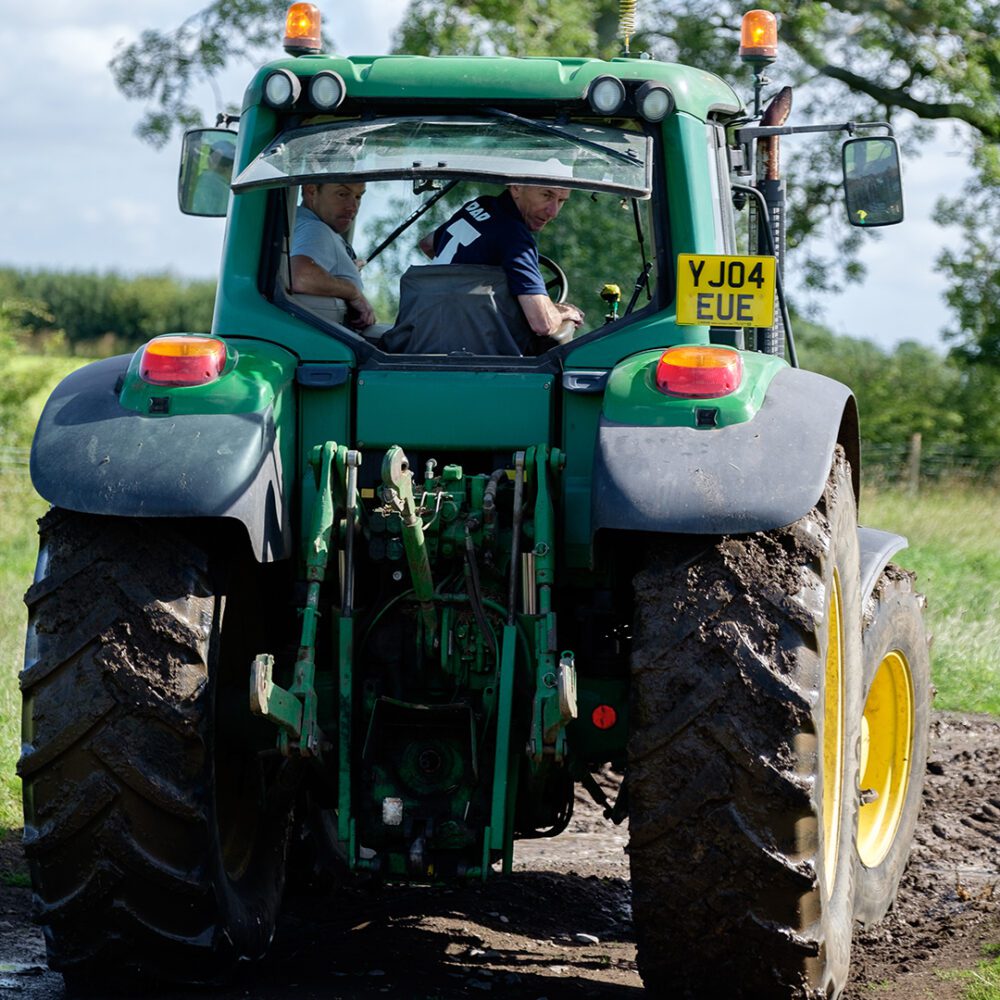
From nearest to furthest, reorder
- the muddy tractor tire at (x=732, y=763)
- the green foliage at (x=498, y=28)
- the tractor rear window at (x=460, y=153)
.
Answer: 1. the muddy tractor tire at (x=732, y=763)
2. the tractor rear window at (x=460, y=153)
3. the green foliage at (x=498, y=28)

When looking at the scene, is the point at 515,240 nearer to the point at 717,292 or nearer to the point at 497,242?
the point at 497,242

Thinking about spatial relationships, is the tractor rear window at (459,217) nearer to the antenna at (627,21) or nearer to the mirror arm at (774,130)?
the mirror arm at (774,130)

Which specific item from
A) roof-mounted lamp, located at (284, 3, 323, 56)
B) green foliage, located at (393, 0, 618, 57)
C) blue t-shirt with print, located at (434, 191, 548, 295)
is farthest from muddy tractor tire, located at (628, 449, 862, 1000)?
green foliage, located at (393, 0, 618, 57)

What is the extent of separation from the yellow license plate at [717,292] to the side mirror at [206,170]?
202 centimetres

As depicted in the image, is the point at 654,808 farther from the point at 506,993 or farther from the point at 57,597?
the point at 57,597

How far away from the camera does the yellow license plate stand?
4.38 metres

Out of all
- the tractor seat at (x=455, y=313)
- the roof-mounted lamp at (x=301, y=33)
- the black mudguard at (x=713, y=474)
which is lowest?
the black mudguard at (x=713, y=474)

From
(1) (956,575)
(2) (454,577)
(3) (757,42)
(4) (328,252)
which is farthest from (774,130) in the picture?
(1) (956,575)

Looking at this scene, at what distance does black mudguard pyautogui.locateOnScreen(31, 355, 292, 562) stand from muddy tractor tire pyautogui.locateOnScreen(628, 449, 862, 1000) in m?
0.93

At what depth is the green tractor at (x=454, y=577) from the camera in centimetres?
387

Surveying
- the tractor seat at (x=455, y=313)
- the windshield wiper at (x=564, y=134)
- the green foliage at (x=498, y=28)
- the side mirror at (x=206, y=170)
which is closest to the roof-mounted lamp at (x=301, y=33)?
the side mirror at (x=206, y=170)

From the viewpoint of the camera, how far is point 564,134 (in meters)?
4.64

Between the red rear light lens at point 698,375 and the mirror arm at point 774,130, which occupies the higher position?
the mirror arm at point 774,130

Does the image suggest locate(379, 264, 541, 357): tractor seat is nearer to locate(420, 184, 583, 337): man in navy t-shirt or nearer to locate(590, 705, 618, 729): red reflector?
locate(420, 184, 583, 337): man in navy t-shirt
